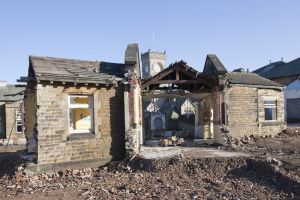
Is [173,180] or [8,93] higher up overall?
[8,93]

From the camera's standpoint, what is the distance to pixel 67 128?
1329 centimetres

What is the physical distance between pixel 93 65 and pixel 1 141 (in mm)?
17385

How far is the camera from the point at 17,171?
479 inches

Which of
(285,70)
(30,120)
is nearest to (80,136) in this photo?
(30,120)

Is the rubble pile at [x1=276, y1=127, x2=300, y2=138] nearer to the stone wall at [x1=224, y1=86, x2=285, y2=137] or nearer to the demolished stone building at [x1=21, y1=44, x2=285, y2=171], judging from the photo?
the stone wall at [x1=224, y1=86, x2=285, y2=137]

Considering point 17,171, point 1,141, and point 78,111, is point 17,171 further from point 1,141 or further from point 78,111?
point 1,141

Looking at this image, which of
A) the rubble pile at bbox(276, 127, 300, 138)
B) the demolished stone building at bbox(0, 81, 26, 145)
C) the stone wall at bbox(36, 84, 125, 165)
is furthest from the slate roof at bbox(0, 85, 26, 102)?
the rubble pile at bbox(276, 127, 300, 138)

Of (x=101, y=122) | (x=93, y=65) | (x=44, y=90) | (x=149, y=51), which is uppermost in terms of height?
(x=149, y=51)

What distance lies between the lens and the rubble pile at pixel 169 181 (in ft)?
32.4

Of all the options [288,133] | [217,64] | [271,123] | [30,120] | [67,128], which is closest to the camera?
[67,128]

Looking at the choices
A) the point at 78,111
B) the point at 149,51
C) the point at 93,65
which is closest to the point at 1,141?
the point at 78,111

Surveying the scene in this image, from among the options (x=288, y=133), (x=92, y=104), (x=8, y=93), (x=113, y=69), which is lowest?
(x=288, y=133)

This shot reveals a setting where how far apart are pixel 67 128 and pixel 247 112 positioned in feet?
39.2

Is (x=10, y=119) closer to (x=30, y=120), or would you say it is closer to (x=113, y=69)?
(x=30, y=120)
